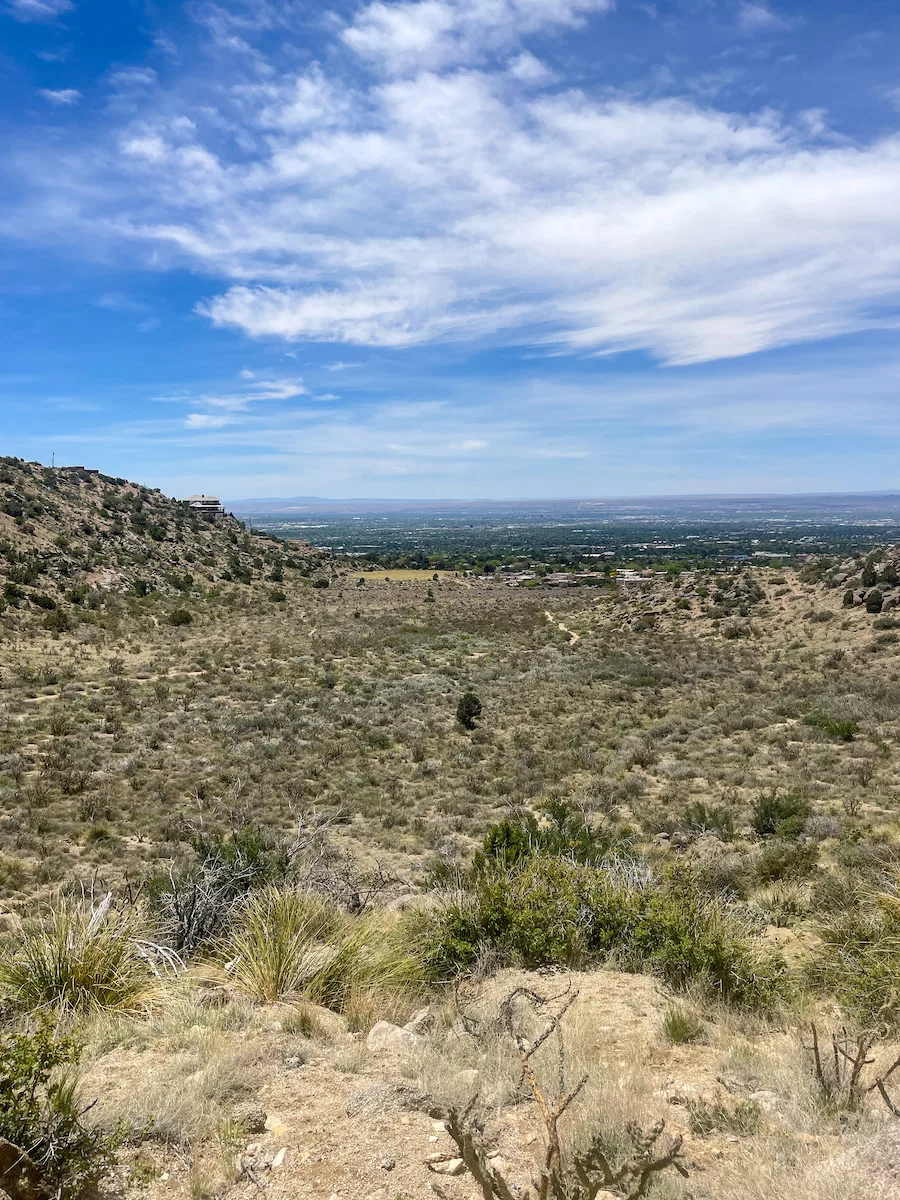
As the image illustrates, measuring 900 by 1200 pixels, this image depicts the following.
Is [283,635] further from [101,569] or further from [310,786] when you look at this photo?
[310,786]

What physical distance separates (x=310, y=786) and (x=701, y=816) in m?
8.37

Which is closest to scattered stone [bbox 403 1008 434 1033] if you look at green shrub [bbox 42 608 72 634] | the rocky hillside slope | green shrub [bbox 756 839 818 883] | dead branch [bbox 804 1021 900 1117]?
dead branch [bbox 804 1021 900 1117]

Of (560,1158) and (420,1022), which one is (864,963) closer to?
(420,1022)

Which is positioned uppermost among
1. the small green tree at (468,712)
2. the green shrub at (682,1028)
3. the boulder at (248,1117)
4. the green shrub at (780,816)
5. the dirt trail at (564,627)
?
the boulder at (248,1117)

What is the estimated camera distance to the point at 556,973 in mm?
5992

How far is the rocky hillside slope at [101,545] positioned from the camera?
36219mm

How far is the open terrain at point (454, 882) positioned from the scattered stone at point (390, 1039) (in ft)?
0.19

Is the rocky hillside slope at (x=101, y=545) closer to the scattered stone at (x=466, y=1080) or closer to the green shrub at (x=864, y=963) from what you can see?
the scattered stone at (x=466, y=1080)

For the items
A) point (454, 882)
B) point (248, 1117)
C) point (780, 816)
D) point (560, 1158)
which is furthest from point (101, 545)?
point (560, 1158)

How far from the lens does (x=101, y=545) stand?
45875 millimetres

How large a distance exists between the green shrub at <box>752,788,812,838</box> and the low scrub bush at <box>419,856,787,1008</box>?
16.1ft

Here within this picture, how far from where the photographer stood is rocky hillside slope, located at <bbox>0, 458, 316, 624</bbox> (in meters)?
36.2

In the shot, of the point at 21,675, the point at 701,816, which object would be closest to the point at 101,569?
the point at 21,675

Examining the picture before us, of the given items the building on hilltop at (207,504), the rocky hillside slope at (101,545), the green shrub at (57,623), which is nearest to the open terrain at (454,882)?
the green shrub at (57,623)
